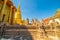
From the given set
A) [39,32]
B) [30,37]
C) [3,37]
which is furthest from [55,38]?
[3,37]

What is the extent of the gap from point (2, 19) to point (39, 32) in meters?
9.83

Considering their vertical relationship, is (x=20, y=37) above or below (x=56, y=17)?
below

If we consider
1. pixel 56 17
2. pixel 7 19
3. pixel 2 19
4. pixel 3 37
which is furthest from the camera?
pixel 56 17

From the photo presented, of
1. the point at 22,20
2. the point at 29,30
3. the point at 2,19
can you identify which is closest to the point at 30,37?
the point at 29,30

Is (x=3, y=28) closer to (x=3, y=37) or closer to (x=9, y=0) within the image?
(x=3, y=37)

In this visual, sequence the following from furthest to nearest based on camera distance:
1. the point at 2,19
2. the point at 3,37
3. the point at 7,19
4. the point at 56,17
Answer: the point at 56,17 < the point at 7,19 < the point at 2,19 < the point at 3,37

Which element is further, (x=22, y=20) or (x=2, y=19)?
(x=22, y=20)

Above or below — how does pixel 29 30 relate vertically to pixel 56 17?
below

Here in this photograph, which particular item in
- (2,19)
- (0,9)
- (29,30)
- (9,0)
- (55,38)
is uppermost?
(9,0)

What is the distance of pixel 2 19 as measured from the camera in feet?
75.0

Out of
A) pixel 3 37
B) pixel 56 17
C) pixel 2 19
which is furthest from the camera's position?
pixel 56 17

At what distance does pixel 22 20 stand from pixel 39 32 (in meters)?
15.5

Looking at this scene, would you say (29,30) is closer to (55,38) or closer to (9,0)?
(55,38)

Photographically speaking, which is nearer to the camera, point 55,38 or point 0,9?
point 55,38
